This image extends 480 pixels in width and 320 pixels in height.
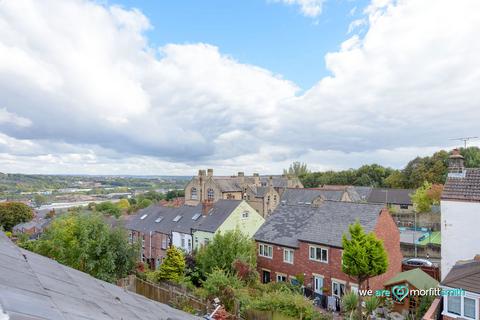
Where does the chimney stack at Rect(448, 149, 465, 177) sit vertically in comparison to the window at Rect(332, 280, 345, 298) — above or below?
above

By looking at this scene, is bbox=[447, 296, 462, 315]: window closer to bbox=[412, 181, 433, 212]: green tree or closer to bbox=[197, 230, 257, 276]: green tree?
bbox=[197, 230, 257, 276]: green tree

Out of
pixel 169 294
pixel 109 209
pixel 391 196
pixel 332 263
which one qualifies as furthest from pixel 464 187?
pixel 109 209

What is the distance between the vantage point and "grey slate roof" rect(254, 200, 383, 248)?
23.8 m

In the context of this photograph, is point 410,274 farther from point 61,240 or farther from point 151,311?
point 61,240

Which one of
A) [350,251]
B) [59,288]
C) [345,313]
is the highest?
[59,288]

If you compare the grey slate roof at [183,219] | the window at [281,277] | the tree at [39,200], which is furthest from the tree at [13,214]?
the window at [281,277]

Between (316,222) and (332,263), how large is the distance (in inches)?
149

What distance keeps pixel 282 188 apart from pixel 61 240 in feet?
163

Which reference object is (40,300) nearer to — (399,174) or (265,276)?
(265,276)

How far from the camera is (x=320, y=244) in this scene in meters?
24.0

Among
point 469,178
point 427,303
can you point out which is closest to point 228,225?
point 427,303

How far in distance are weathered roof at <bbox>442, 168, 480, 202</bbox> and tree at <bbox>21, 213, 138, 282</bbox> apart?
23158 millimetres

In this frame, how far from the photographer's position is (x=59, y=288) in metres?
4.23

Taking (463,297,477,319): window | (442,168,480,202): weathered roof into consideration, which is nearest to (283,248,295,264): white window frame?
(442,168,480,202): weathered roof
